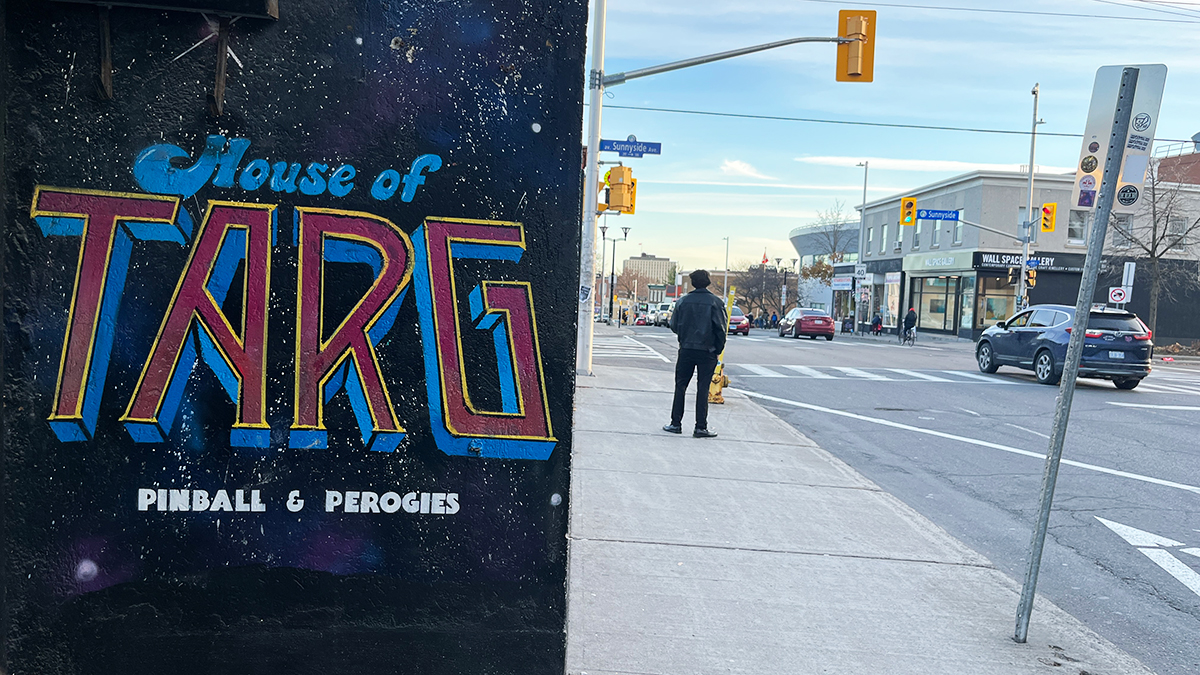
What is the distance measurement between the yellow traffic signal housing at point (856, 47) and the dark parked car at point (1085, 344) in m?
5.77

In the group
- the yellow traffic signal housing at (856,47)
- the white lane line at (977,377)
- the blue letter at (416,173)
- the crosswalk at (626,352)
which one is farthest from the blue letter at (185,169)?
the crosswalk at (626,352)

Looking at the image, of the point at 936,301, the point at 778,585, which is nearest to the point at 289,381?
the point at 778,585

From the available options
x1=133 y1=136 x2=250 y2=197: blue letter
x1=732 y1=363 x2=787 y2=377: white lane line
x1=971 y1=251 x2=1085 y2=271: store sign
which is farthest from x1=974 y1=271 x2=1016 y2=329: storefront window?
x1=133 y1=136 x2=250 y2=197: blue letter

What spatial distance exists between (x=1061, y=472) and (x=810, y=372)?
10.4 m

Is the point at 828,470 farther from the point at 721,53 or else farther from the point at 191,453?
the point at 721,53

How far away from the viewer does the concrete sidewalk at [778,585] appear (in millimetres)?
3938

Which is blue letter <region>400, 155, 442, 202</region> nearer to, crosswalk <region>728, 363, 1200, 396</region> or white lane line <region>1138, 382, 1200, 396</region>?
crosswalk <region>728, 363, 1200, 396</region>

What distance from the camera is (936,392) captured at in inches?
610

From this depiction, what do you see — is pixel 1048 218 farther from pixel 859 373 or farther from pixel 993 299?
pixel 859 373

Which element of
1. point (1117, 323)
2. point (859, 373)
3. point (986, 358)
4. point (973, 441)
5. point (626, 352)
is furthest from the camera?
point (626, 352)

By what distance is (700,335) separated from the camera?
30.6 ft

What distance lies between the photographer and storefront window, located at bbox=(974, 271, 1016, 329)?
43.4 metres

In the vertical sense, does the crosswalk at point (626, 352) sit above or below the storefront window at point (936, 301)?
below

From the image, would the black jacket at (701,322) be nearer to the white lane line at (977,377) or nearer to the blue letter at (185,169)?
the blue letter at (185,169)
